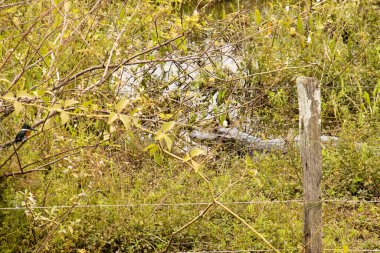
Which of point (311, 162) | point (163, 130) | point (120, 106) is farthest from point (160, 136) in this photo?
point (311, 162)

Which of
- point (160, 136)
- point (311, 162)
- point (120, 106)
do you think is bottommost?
point (311, 162)

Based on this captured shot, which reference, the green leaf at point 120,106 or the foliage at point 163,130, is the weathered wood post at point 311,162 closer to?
the foliage at point 163,130

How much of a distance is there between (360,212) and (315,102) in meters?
1.64

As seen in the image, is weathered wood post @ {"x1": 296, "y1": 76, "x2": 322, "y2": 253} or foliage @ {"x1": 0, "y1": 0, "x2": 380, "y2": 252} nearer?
weathered wood post @ {"x1": 296, "y1": 76, "x2": 322, "y2": 253}

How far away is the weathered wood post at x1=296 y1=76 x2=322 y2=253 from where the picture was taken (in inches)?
165

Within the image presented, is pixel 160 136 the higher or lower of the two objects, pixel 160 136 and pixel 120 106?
the lower

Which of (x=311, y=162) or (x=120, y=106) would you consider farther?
(x=311, y=162)

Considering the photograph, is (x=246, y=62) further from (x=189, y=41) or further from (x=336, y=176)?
(x=336, y=176)

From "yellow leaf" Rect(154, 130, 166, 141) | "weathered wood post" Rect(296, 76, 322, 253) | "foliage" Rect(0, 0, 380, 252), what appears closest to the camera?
"yellow leaf" Rect(154, 130, 166, 141)

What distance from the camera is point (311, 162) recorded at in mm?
4223

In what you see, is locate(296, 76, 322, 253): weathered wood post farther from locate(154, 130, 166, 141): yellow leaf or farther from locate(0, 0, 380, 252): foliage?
locate(154, 130, 166, 141): yellow leaf

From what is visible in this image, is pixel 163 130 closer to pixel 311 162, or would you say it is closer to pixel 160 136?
pixel 160 136

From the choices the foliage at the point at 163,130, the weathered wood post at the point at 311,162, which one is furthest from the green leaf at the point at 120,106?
the weathered wood post at the point at 311,162

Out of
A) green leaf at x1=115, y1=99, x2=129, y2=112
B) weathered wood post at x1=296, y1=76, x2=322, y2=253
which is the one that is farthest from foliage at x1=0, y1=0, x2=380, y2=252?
weathered wood post at x1=296, y1=76, x2=322, y2=253
